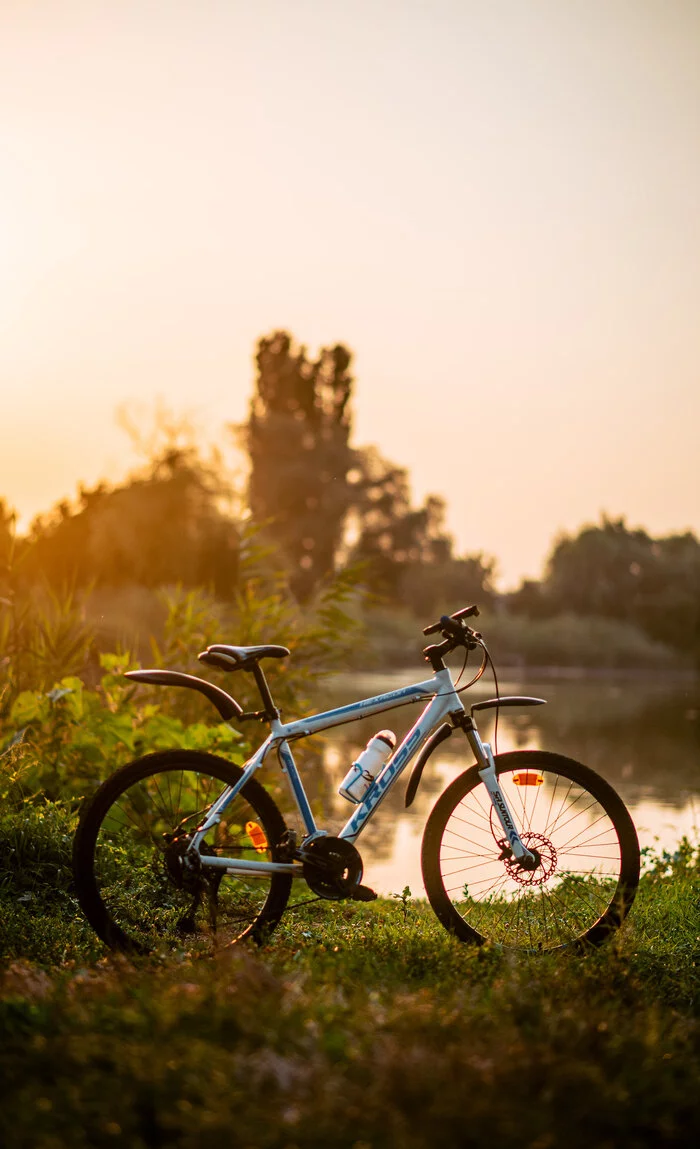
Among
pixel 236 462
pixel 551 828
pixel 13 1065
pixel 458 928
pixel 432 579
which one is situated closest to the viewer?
pixel 13 1065

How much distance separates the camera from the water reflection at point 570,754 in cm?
827

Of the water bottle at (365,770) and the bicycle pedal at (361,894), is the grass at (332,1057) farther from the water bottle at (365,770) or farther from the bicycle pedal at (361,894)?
the water bottle at (365,770)

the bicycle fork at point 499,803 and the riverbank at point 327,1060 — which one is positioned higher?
the bicycle fork at point 499,803

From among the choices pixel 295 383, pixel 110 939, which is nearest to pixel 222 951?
pixel 110 939

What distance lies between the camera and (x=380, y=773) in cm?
357

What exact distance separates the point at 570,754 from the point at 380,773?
32.3 ft

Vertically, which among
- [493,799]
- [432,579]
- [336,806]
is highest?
[432,579]

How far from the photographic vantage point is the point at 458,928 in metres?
3.54

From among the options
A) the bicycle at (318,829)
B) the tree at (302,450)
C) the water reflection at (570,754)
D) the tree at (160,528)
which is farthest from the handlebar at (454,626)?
the tree at (302,450)

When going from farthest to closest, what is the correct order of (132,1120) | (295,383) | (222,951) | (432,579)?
(295,383), (432,579), (222,951), (132,1120)

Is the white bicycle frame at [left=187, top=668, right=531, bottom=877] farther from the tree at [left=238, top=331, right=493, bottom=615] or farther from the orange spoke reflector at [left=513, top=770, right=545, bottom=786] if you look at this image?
the tree at [left=238, top=331, right=493, bottom=615]

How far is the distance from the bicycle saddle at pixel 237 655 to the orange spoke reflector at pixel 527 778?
3.09ft

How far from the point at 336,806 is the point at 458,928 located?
542 centimetres

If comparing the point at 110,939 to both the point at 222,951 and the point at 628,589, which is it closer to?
the point at 222,951
